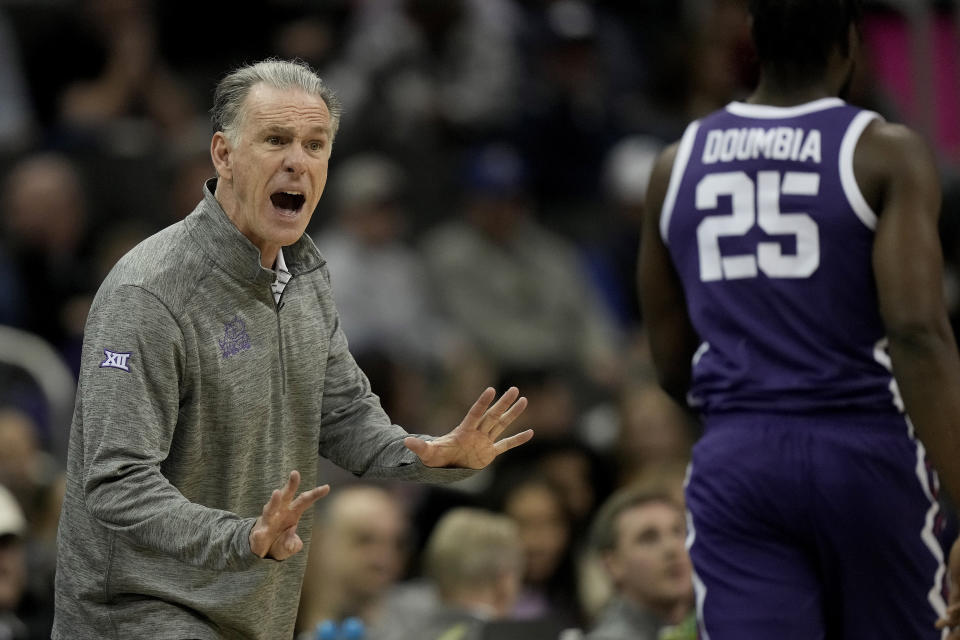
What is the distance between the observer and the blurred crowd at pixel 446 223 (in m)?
6.72

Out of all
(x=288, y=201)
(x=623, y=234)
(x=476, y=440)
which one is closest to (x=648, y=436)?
(x=623, y=234)

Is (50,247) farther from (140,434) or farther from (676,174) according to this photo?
(140,434)

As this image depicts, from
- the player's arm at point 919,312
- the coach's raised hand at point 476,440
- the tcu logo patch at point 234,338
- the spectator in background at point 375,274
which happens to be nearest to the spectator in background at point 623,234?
the spectator in background at point 375,274

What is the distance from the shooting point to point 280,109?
357cm

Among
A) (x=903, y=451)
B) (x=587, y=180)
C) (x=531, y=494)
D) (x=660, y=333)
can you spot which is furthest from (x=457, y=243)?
(x=903, y=451)

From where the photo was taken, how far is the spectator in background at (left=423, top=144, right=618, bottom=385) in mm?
10156

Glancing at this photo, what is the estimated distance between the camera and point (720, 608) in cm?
396

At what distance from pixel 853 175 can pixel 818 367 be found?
18.6 inches

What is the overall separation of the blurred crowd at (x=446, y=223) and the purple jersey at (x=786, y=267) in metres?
2.06

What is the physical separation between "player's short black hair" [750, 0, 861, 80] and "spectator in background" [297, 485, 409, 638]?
10.4 ft

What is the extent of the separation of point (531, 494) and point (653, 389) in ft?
5.32

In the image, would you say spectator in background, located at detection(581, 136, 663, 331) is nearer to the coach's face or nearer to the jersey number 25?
the jersey number 25

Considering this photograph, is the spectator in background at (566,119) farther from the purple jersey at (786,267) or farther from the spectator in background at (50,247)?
the purple jersey at (786,267)

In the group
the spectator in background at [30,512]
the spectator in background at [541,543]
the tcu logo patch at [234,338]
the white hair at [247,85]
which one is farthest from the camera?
the spectator in background at [541,543]
